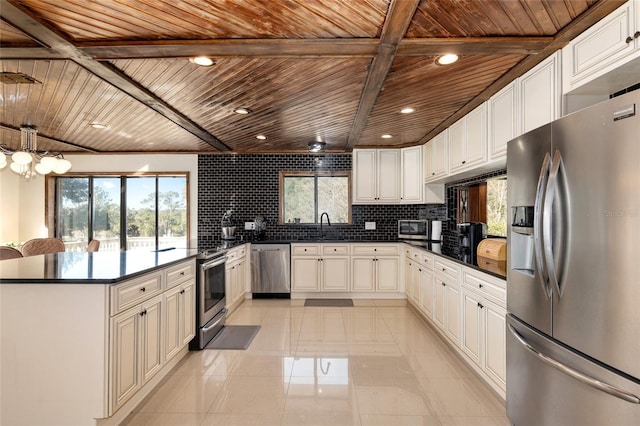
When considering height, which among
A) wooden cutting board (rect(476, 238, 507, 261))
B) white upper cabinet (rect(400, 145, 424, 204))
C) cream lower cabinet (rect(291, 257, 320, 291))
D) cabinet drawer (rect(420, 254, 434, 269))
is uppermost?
white upper cabinet (rect(400, 145, 424, 204))

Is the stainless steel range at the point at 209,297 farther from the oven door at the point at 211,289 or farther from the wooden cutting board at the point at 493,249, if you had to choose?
the wooden cutting board at the point at 493,249

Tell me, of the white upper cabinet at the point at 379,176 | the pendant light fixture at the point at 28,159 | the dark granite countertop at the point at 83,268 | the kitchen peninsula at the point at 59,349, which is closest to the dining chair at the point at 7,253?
the pendant light fixture at the point at 28,159

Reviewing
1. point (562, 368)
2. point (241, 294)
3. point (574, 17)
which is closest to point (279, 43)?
point (574, 17)

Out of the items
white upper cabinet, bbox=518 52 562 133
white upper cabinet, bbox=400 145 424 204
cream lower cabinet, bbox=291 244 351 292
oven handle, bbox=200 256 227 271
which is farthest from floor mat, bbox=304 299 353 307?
white upper cabinet, bbox=518 52 562 133

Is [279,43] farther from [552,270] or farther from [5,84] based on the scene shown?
[5,84]

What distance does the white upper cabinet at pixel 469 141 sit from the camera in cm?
303

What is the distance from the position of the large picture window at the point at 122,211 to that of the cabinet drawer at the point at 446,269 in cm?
431

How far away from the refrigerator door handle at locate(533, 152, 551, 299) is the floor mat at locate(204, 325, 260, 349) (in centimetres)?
264

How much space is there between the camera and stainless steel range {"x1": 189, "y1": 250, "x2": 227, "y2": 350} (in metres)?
3.20

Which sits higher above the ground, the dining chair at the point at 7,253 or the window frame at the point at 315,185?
the window frame at the point at 315,185

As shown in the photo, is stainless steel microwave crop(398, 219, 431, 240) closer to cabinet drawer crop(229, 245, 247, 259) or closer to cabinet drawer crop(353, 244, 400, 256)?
cabinet drawer crop(353, 244, 400, 256)

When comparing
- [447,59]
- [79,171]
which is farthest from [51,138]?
[447,59]

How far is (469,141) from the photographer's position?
333 centimetres

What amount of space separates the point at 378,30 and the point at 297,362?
2624 mm
